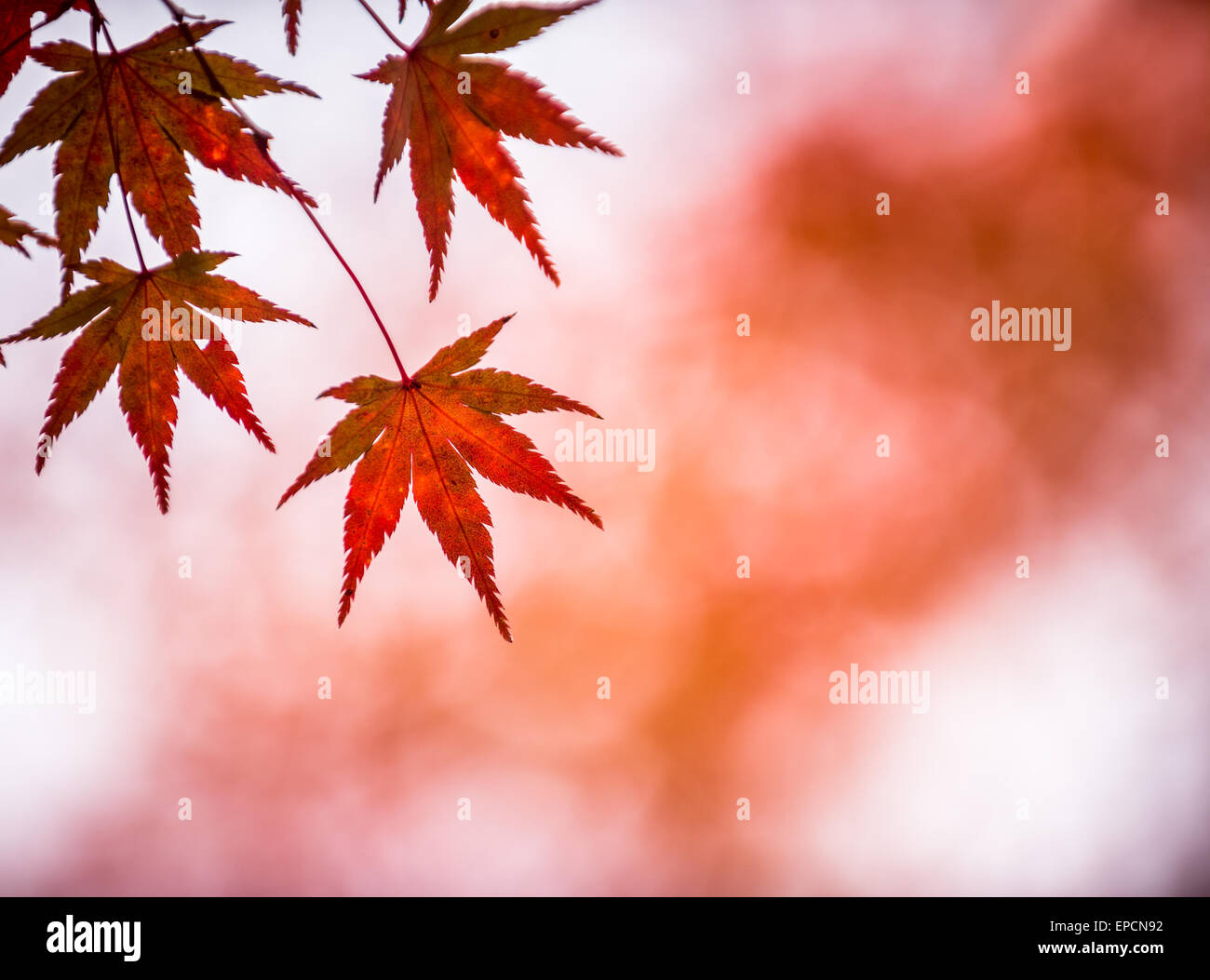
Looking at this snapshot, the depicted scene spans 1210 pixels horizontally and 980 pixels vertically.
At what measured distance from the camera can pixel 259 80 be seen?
679mm

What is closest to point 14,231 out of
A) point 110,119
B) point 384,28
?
point 110,119

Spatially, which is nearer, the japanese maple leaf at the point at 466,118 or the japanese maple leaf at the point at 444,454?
the japanese maple leaf at the point at 466,118

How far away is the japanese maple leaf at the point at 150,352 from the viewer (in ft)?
2.26

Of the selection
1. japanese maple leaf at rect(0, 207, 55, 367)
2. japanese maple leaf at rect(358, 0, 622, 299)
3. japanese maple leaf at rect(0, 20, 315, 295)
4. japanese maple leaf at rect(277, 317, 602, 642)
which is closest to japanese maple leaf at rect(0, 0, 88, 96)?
japanese maple leaf at rect(0, 20, 315, 295)

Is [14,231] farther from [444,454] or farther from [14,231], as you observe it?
[444,454]

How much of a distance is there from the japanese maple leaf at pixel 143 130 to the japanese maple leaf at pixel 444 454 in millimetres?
267

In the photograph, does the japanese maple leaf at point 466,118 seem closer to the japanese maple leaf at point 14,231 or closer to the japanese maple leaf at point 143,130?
the japanese maple leaf at point 143,130

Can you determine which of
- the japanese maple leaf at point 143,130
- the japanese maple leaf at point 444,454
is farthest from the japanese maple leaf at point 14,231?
the japanese maple leaf at point 444,454

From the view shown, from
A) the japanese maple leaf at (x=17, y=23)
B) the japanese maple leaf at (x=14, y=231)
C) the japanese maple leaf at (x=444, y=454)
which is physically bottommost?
the japanese maple leaf at (x=444, y=454)

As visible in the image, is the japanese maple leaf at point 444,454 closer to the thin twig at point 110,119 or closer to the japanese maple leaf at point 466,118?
the japanese maple leaf at point 466,118

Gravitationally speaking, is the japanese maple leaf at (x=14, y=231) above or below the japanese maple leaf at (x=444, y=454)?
above

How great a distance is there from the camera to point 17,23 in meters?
0.65

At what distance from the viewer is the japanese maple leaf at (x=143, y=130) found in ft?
2.22
